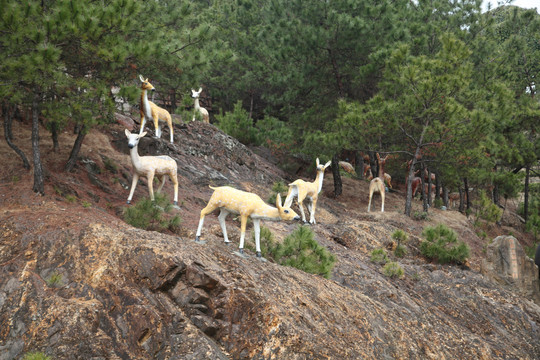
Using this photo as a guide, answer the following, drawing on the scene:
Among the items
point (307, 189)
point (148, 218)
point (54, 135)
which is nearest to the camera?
point (148, 218)

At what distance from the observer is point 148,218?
9.22 metres

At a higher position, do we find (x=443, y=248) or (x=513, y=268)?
(x=513, y=268)

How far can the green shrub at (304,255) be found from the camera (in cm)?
935

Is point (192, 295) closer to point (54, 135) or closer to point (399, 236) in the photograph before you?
point (54, 135)

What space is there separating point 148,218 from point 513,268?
9500mm

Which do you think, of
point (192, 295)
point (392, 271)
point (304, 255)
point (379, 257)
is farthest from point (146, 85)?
point (392, 271)

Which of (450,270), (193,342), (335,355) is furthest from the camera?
(450,270)

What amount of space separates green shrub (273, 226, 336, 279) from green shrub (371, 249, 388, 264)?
291 centimetres

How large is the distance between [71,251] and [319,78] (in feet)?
56.9

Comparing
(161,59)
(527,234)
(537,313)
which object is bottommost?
(527,234)

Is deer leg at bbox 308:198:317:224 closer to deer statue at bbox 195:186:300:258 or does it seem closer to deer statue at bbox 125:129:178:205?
deer statue at bbox 125:129:178:205

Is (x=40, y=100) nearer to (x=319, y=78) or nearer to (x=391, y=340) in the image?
(x=391, y=340)

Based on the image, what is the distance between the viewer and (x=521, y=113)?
81.5 feet

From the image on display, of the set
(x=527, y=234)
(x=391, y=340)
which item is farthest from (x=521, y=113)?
(x=391, y=340)
